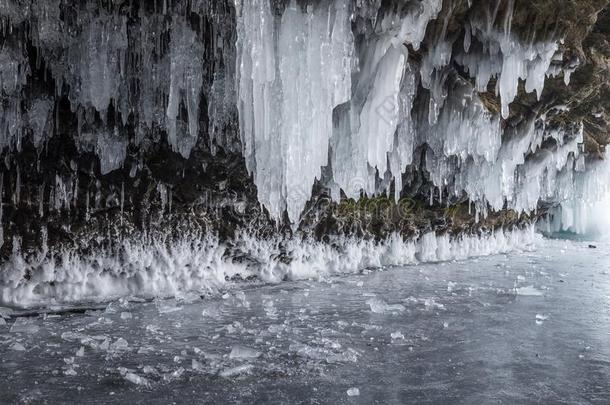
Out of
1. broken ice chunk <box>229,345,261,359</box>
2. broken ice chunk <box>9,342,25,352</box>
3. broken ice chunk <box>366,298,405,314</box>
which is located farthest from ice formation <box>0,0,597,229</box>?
broken ice chunk <box>9,342,25,352</box>

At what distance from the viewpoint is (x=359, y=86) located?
7137mm

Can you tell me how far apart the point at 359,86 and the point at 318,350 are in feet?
12.4

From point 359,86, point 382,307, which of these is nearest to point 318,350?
point 382,307

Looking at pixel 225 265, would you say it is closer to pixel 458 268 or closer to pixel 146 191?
pixel 146 191

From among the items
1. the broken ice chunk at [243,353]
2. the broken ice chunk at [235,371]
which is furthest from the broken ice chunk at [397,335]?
the broken ice chunk at [235,371]

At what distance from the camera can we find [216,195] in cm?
880

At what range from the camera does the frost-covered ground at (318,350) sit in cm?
381

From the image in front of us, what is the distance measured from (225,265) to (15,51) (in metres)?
4.66

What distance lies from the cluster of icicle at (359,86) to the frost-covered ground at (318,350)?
1838mm

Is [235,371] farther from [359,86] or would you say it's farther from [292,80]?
[359,86]

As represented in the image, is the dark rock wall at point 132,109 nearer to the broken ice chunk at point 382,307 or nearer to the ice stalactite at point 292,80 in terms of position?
the ice stalactite at point 292,80

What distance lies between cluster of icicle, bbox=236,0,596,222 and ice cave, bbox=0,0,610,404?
0.03 m

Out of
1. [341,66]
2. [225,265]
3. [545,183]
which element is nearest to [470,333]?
[341,66]

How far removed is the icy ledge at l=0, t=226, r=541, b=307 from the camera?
7184mm
